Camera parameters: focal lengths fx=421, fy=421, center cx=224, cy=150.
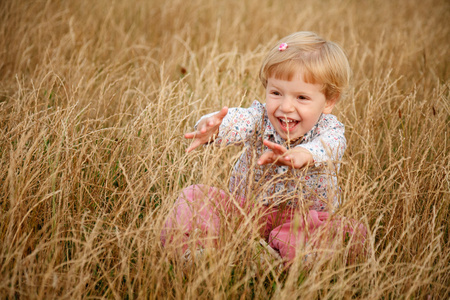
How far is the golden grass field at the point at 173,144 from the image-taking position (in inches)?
53.5

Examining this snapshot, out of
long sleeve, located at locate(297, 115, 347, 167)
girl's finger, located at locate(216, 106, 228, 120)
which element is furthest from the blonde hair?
girl's finger, located at locate(216, 106, 228, 120)

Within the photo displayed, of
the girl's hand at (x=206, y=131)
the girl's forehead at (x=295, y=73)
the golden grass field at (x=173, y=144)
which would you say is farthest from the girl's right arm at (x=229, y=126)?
the girl's forehead at (x=295, y=73)

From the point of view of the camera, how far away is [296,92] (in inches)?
66.6

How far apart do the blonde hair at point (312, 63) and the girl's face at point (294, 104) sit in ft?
0.08

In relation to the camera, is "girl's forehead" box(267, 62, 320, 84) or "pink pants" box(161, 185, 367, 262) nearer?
"pink pants" box(161, 185, 367, 262)

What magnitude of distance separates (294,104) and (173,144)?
1.84 feet

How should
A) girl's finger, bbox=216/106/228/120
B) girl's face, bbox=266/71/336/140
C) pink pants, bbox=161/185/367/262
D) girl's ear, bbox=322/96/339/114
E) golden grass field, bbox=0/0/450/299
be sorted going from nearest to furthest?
golden grass field, bbox=0/0/450/299 → pink pants, bbox=161/185/367/262 → girl's finger, bbox=216/106/228/120 → girl's face, bbox=266/71/336/140 → girl's ear, bbox=322/96/339/114

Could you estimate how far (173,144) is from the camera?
1867 mm

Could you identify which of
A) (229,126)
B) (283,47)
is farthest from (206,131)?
A: (283,47)

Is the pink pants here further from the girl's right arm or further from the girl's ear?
the girl's ear

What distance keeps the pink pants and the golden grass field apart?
0.06 metres

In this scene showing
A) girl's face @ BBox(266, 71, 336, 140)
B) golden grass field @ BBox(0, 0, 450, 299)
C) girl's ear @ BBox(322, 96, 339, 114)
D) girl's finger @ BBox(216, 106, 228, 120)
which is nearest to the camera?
golden grass field @ BBox(0, 0, 450, 299)

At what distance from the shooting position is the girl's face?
5.53 ft

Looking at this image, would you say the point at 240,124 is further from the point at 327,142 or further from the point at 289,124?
the point at 327,142
